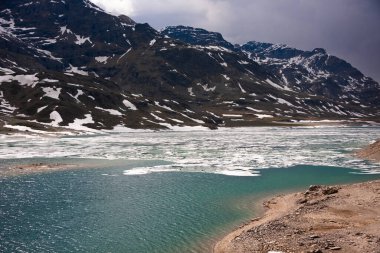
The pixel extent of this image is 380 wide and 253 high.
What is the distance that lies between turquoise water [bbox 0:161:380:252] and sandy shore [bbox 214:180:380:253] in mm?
2619

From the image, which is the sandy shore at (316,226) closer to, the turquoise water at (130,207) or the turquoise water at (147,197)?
the turquoise water at (147,197)

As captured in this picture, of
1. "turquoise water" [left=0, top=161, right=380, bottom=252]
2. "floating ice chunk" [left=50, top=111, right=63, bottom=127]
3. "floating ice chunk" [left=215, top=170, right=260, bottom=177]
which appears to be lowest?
"turquoise water" [left=0, top=161, right=380, bottom=252]

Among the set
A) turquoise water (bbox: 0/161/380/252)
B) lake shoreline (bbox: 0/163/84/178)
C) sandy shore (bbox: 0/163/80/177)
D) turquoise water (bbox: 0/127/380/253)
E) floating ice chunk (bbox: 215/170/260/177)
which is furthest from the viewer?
sandy shore (bbox: 0/163/80/177)

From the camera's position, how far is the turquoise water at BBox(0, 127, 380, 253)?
27969mm

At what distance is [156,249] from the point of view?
25.9 meters

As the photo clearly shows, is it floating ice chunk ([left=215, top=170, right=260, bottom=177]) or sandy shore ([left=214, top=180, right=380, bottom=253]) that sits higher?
floating ice chunk ([left=215, top=170, right=260, bottom=177])

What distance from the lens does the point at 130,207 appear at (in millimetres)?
37562

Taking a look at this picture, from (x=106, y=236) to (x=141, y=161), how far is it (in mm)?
44739

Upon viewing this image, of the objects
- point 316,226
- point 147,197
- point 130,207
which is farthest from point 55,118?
point 316,226

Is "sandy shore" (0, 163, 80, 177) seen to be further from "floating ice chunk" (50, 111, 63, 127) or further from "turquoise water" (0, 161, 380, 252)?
"floating ice chunk" (50, 111, 63, 127)

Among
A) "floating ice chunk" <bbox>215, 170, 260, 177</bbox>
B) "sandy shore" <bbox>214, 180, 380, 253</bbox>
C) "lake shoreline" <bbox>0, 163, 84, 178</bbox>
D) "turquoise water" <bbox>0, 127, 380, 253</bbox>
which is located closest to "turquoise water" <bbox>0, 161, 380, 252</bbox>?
"turquoise water" <bbox>0, 127, 380, 253</bbox>

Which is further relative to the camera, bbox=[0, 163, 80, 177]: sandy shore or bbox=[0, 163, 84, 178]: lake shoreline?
bbox=[0, 163, 80, 177]: sandy shore

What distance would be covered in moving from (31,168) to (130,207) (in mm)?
32307

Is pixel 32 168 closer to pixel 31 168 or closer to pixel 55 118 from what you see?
pixel 31 168
